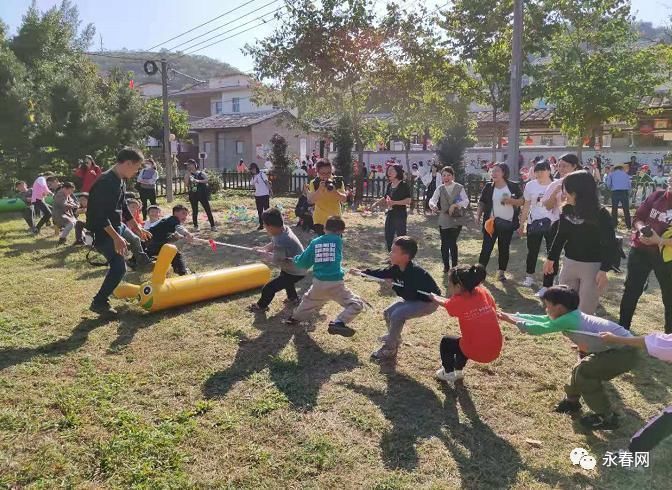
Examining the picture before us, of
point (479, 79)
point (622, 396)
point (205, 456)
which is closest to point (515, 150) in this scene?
point (479, 79)

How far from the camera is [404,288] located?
4781 mm

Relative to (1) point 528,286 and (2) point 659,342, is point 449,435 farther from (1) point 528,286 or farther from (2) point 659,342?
(1) point 528,286

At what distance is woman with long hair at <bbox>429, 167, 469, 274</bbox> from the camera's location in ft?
25.3

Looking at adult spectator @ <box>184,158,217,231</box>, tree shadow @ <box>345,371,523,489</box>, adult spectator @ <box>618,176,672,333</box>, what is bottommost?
tree shadow @ <box>345,371,523,489</box>

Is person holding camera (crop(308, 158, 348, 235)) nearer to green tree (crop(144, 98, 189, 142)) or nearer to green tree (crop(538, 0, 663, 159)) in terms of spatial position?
green tree (crop(538, 0, 663, 159))

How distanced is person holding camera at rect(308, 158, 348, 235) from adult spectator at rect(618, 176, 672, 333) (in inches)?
181

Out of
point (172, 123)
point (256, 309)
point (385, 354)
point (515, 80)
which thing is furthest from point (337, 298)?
point (172, 123)

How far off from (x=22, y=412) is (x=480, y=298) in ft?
11.8

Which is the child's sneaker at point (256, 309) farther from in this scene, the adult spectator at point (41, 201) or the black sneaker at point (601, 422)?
the adult spectator at point (41, 201)

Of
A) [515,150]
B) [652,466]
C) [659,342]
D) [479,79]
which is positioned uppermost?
[479,79]

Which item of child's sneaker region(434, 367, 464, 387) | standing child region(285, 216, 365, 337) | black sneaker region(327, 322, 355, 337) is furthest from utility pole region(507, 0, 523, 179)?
child's sneaker region(434, 367, 464, 387)

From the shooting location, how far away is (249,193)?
2280 centimetres

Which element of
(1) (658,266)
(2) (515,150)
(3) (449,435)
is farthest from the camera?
(2) (515,150)

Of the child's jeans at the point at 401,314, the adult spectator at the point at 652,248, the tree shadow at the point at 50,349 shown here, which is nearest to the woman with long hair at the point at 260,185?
the tree shadow at the point at 50,349
